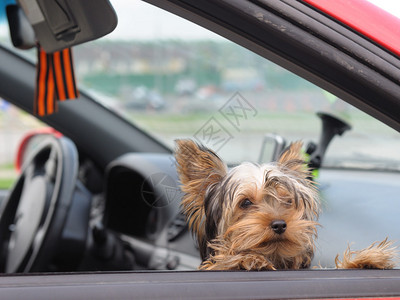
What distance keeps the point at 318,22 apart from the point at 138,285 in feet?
2.27

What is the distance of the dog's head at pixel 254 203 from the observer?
1.36 metres

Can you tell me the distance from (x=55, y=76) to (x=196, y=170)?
111 centimetres

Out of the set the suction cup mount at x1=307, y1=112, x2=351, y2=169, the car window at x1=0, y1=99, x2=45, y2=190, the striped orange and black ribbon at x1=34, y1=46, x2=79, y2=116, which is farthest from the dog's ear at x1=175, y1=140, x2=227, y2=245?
the car window at x1=0, y1=99, x2=45, y2=190

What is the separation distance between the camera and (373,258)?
1362 millimetres

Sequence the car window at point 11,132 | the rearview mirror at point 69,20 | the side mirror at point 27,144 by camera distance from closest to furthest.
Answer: the rearview mirror at point 69,20 < the car window at point 11,132 < the side mirror at point 27,144

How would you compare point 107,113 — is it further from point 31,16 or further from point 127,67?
point 31,16

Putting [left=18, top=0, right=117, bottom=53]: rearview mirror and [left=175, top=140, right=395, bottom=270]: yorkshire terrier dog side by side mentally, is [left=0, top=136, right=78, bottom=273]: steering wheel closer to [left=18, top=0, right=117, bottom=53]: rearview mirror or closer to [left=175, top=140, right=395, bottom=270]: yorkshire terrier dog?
[left=18, top=0, right=117, bottom=53]: rearview mirror

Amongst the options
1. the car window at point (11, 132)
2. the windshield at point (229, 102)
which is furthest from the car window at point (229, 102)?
the car window at point (11, 132)

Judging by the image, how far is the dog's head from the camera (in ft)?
4.45

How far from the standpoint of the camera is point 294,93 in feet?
5.41

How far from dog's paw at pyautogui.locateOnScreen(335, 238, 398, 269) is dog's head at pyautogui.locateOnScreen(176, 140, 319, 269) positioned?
3.7 inches

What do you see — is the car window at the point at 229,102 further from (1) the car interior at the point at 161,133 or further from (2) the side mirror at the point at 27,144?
(2) the side mirror at the point at 27,144

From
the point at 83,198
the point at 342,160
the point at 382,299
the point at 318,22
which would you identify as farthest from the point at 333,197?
the point at 83,198

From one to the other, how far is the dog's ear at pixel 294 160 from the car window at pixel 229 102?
0.36 feet
